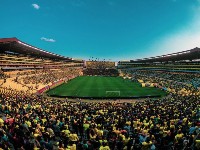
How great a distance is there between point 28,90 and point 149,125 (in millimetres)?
38425

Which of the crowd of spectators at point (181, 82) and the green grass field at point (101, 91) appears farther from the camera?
the green grass field at point (101, 91)

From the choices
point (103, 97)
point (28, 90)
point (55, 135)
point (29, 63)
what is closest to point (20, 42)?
point (28, 90)

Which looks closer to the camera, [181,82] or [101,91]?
[101,91]

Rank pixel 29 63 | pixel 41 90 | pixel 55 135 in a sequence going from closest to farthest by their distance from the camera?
pixel 55 135
pixel 41 90
pixel 29 63

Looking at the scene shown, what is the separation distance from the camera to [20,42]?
4762cm

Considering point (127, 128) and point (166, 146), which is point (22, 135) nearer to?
point (127, 128)

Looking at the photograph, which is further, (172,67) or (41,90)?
(172,67)

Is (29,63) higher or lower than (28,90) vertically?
higher

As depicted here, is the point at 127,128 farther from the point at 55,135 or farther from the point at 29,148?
the point at 29,148

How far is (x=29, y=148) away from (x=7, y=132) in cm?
339

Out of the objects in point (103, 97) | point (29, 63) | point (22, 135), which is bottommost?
point (103, 97)

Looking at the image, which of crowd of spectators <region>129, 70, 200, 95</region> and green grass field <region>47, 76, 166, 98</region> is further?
green grass field <region>47, 76, 166, 98</region>

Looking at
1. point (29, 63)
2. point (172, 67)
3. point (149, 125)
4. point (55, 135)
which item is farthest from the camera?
point (172, 67)

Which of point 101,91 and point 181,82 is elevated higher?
point 181,82
